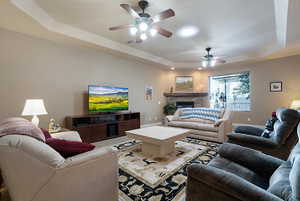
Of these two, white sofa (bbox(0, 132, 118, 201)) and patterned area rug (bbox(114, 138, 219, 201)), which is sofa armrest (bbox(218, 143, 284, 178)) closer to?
patterned area rug (bbox(114, 138, 219, 201))

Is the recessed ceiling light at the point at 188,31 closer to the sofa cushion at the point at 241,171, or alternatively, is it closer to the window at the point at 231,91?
the sofa cushion at the point at 241,171

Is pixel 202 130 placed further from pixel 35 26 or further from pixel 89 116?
→ pixel 35 26

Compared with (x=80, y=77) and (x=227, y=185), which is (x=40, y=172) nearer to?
(x=227, y=185)

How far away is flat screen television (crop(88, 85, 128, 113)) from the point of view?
3933 mm

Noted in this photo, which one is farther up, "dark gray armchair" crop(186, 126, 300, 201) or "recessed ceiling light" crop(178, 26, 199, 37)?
"recessed ceiling light" crop(178, 26, 199, 37)

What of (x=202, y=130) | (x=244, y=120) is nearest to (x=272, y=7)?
(x=202, y=130)

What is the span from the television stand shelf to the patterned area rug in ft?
2.67

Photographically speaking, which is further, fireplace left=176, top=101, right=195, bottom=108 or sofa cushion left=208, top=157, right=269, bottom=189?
fireplace left=176, top=101, right=195, bottom=108

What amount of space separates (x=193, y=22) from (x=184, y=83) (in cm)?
405

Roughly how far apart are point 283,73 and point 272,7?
3.39 meters

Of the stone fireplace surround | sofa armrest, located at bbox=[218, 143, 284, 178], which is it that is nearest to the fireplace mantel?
the stone fireplace surround

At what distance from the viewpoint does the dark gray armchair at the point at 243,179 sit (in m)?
0.83

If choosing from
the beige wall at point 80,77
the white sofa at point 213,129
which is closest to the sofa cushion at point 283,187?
the white sofa at point 213,129

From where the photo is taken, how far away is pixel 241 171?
4.57ft
